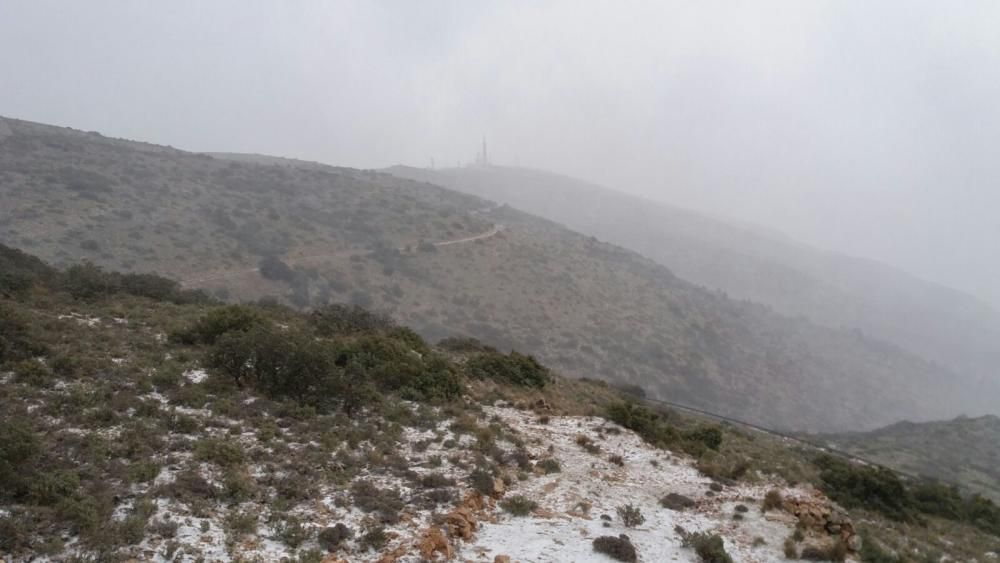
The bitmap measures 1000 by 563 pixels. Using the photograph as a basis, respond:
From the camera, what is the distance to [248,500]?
29.2ft

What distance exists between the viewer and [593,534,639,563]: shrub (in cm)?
896

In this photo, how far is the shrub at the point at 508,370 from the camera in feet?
58.7

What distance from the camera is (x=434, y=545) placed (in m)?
8.41

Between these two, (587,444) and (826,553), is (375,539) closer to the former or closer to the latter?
(587,444)

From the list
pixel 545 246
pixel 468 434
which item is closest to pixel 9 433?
pixel 468 434

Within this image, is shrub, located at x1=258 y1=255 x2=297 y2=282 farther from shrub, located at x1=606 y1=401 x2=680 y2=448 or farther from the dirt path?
shrub, located at x1=606 y1=401 x2=680 y2=448

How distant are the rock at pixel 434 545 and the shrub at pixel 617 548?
227cm

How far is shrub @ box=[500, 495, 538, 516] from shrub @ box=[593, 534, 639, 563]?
1.31 meters

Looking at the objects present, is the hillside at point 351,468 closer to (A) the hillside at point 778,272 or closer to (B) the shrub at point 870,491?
(B) the shrub at point 870,491

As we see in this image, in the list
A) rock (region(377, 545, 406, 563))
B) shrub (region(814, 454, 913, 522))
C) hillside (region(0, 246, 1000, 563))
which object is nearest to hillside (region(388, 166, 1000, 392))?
shrub (region(814, 454, 913, 522))

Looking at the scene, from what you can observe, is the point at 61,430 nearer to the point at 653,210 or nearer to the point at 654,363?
the point at 654,363

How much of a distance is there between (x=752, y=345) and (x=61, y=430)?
68.2 m

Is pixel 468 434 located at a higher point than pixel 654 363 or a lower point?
higher

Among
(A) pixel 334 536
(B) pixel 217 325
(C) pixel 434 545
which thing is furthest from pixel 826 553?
(B) pixel 217 325
